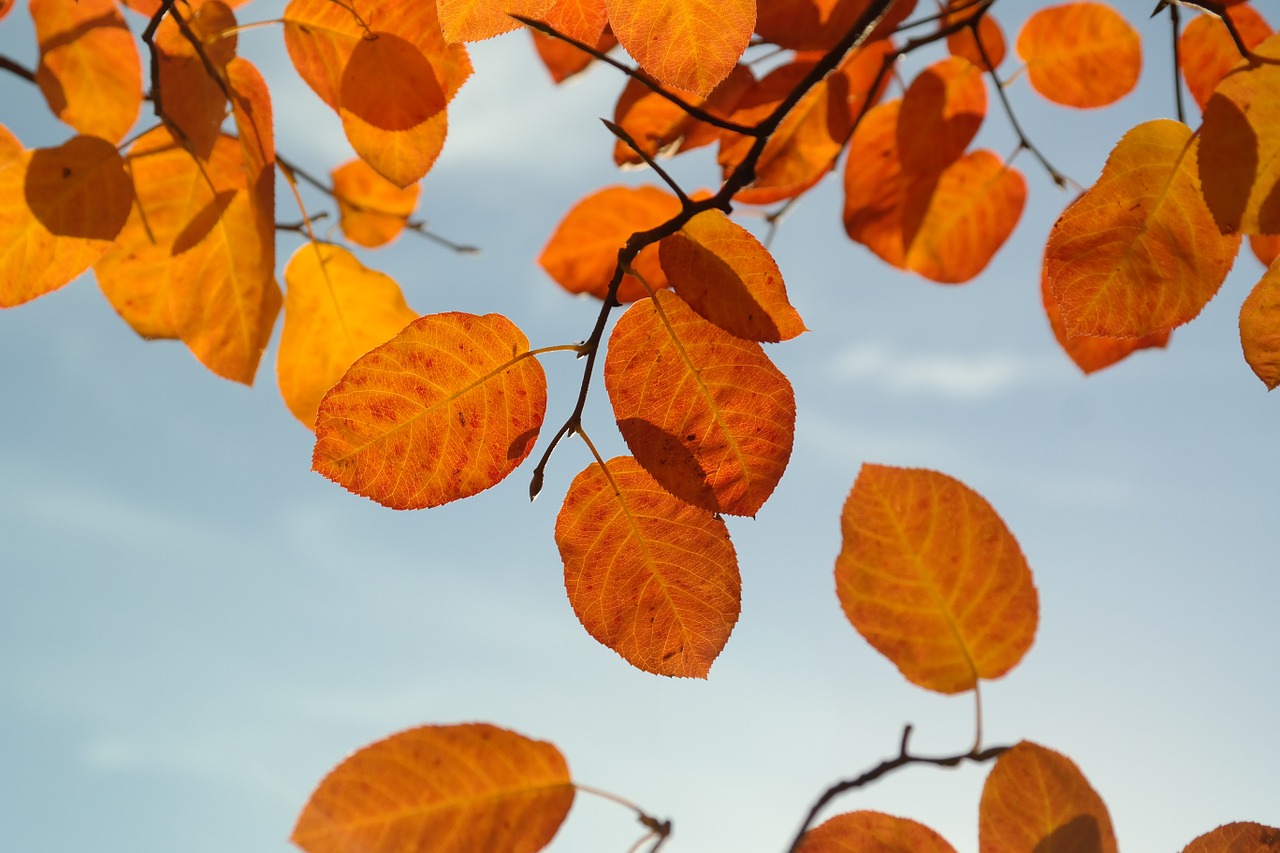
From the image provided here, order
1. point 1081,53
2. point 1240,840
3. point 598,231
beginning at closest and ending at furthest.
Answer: point 1240,840, point 598,231, point 1081,53

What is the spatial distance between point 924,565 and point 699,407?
0.13 metres

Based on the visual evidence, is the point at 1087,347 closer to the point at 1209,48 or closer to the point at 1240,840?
the point at 1209,48

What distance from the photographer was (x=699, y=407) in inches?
16.8

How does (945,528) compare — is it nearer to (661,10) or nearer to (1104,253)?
(1104,253)

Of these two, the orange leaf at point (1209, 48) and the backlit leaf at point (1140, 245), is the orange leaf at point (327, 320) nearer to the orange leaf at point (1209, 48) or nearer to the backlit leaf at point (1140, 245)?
the backlit leaf at point (1140, 245)

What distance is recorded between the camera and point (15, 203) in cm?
54

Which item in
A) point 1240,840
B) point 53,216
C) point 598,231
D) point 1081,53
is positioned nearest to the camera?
point 1240,840

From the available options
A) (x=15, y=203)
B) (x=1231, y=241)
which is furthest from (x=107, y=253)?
(x=1231, y=241)

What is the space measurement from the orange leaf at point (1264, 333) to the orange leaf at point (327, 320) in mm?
460

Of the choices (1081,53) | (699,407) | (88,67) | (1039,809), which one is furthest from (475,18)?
(1081,53)

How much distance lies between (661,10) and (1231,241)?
299 millimetres

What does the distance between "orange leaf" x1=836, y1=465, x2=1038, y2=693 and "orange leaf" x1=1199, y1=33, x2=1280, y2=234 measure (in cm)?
18

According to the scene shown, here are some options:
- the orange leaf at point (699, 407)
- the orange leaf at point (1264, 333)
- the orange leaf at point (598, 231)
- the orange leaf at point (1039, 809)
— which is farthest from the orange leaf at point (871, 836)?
the orange leaf at point (598, 231)

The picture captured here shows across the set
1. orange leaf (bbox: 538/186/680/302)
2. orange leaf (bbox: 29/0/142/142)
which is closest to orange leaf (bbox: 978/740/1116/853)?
orange leaf (bbox: 538/186/680/302)
